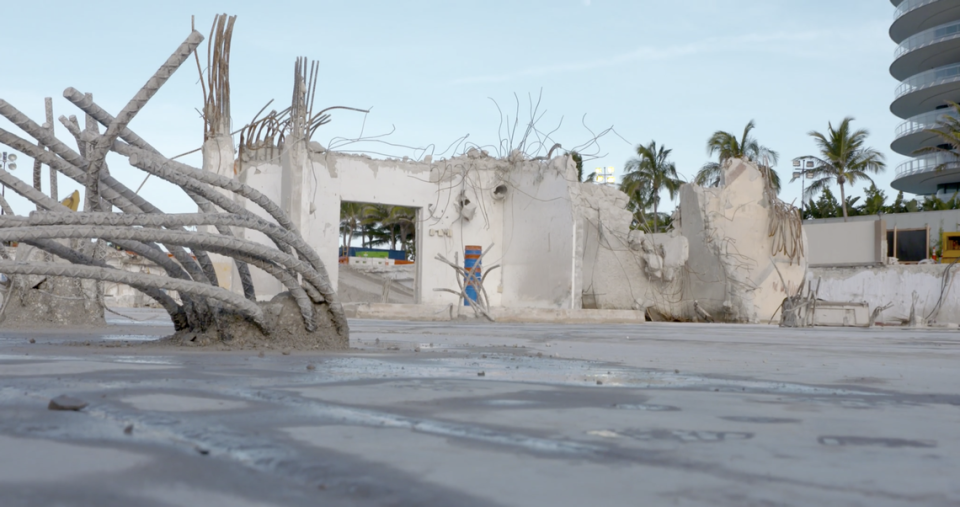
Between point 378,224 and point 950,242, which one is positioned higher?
point 378,224

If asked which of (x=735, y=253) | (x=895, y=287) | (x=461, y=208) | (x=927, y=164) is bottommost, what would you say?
(x=895, y=287)

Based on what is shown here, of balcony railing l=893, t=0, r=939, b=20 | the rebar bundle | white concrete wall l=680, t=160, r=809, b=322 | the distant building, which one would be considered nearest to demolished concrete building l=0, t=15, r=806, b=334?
white concrete wall l=680, t=160, r=809, b=322

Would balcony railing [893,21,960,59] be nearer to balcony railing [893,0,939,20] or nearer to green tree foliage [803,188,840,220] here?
balcony railing [893,0,939,20]

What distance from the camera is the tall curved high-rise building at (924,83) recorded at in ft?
144

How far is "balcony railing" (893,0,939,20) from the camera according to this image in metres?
44.8

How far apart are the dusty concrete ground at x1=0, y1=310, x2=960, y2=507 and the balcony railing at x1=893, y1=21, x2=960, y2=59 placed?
48.6 metres

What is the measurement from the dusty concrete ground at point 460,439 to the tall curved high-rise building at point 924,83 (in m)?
47.5

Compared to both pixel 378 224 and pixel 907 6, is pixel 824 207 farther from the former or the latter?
pixel 378 224

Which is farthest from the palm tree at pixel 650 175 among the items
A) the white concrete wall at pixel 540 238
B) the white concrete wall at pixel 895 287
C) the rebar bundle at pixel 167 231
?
the rebar bundle at pixel 167 231

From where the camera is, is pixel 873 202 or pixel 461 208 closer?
pixel 461 208

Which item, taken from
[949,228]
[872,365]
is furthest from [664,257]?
[949,228]

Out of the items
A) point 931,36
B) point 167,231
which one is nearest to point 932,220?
point 931,36

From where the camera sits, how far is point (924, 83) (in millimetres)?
45156

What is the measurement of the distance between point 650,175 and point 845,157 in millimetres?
9714
